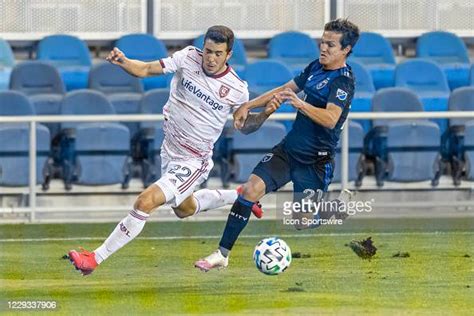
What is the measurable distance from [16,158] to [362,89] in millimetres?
4365

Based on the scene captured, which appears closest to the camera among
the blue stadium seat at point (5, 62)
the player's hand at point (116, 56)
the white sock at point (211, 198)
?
the player's hand at point (116, 56)

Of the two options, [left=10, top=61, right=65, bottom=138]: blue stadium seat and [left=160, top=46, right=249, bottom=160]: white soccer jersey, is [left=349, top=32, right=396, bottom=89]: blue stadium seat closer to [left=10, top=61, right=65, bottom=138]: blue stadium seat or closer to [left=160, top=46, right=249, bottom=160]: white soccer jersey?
[left=10, top=61, right=65, bottom=138]: blue stadium seat

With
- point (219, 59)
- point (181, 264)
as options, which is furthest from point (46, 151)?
point (219, 59)

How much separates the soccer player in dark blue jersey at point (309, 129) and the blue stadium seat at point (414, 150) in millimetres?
4915

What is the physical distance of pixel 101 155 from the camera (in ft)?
62.1

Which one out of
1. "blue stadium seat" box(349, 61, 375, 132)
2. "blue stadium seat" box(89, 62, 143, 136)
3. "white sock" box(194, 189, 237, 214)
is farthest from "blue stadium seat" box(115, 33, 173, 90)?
"white sock" box(194, 189, 237, 214)

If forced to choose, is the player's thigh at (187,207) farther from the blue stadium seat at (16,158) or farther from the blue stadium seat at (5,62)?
the blue stadium seat at (5,62)

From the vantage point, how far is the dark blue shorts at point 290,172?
1402 cm

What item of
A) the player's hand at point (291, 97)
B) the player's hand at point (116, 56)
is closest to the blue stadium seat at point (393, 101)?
the player's hand at point (291, 97)

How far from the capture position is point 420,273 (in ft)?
47.3

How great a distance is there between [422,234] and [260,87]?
3.43 m

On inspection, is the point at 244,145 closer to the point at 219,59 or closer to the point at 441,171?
the point at 441,171

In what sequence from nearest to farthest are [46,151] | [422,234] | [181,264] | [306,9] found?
1. [181,264]
2. [422,234]
3. [46,151]
4. [306,9]

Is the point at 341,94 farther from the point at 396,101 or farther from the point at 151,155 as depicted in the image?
the point at 396,101
